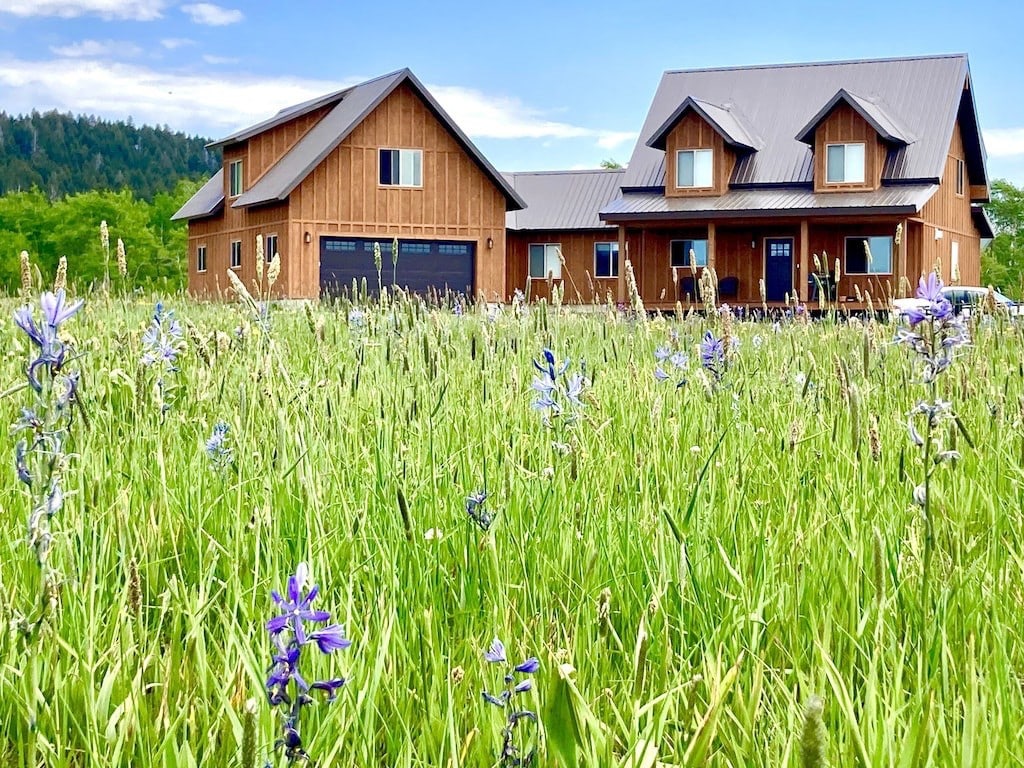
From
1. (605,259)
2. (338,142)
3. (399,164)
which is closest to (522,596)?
(338,142)

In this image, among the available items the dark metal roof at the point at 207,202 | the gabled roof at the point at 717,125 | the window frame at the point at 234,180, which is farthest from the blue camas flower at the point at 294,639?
the dark metal roof at the point at 207,202

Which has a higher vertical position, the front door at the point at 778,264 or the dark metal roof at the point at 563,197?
the dark metal roof at the point at 563,197

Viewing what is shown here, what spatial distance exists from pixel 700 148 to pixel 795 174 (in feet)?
9.95

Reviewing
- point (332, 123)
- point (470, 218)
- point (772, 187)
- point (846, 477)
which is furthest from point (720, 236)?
point (846, 477)

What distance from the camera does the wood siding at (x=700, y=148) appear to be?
35.1 metres

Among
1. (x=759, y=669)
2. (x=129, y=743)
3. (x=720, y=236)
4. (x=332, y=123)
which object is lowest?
(x=129, y=743)

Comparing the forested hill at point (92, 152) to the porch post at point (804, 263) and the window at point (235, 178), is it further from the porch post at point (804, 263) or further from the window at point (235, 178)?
the porch post at point (804, 263)

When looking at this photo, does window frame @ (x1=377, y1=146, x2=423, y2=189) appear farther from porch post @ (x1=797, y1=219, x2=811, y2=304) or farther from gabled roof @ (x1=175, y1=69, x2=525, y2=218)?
porch post @ (x1=797, y1=219, x2=811, y2=304)

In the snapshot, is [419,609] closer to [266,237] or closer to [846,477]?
[846,477]

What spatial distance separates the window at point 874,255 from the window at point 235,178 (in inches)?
802

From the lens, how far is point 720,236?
123ft

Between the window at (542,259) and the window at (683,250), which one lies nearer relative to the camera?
the window at (683,250)

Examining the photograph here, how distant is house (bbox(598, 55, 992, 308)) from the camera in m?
34.0

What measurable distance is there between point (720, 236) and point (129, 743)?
3681cm
